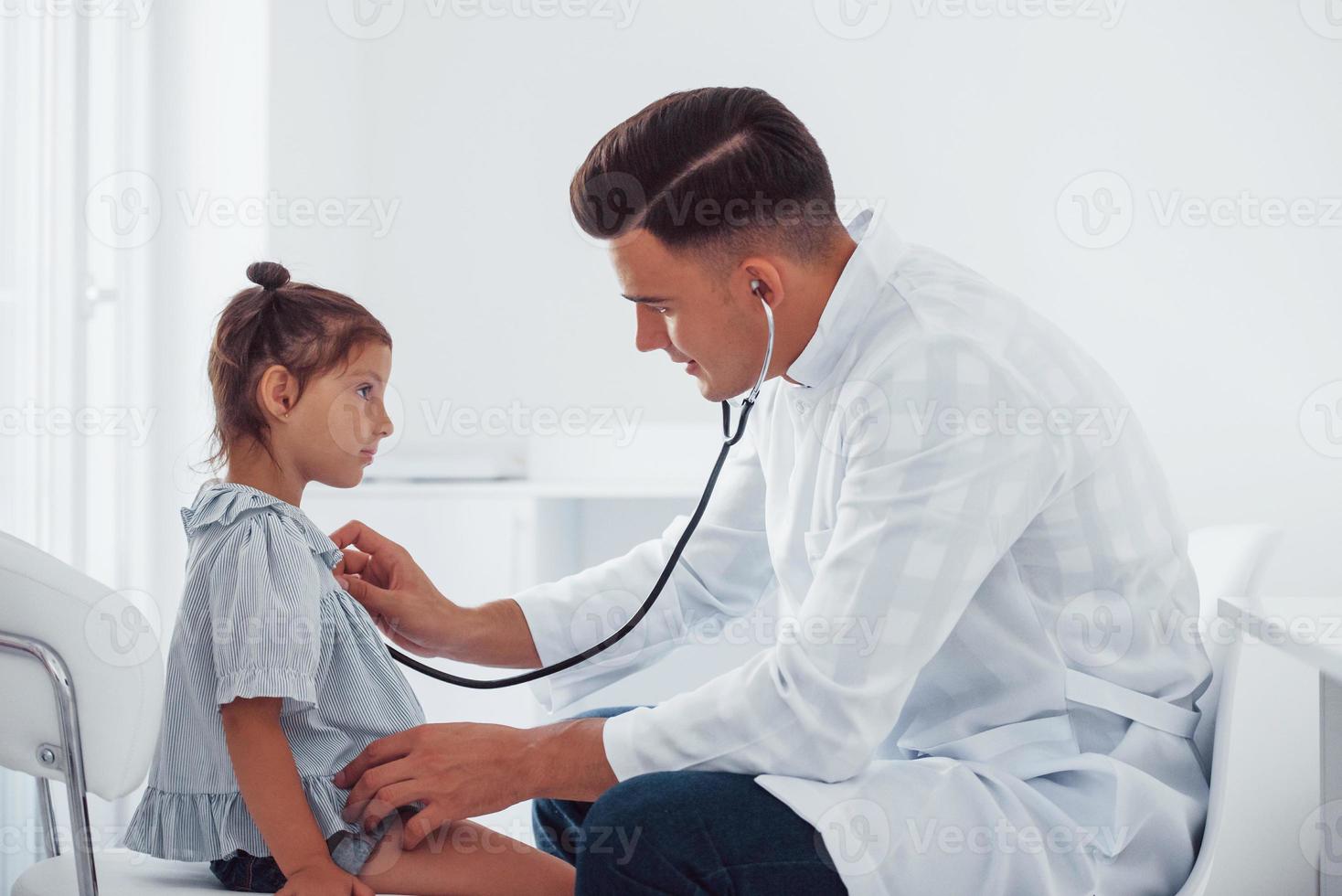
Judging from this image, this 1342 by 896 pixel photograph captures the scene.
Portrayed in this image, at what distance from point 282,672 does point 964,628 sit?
0.64 m

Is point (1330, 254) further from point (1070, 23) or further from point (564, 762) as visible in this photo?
point (564, 762)

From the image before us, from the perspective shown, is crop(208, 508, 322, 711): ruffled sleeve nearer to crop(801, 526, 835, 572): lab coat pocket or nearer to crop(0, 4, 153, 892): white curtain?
crop(801, 526, 835, 572): lab coat pocket

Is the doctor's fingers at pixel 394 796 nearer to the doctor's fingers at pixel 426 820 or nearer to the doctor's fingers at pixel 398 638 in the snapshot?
the doctor's fingers at pixel 426 820

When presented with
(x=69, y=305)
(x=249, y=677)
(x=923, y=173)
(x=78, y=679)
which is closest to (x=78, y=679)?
(x=78, y=679)

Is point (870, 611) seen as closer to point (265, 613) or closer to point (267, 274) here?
point (265, 613)

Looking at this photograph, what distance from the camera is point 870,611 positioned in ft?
3.25

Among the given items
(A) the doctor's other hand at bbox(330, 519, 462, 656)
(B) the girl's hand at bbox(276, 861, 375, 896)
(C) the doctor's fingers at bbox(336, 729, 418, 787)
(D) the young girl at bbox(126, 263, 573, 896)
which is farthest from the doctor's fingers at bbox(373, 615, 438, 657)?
(B) the girl's hand at bbox(276, 861, 375, 896)

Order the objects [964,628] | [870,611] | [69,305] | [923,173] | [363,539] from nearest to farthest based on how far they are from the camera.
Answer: [870,611], [964,628], [363,539], [69,305], [923,173]

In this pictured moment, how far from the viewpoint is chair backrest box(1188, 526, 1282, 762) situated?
1114mm

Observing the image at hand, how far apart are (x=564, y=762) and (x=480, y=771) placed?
7 centimetres

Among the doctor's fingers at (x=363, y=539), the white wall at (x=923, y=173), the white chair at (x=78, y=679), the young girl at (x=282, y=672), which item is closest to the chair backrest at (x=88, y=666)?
the white chair at (x=78, y=679)

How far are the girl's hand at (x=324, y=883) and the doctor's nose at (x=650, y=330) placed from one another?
23.7 inches

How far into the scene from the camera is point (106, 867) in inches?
41.6

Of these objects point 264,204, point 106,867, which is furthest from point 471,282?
point 106,867
